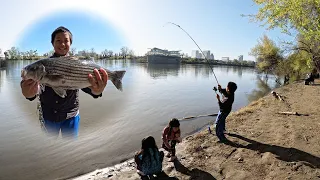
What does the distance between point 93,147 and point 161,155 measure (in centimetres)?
539

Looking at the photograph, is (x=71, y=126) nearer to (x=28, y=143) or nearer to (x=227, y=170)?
(x=227, y=170)

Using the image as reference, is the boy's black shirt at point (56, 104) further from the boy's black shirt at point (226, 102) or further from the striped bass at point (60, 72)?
the boy's black shirt at point (226, 102)

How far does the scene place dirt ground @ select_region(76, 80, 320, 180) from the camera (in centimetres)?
748

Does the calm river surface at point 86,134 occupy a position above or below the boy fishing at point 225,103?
below

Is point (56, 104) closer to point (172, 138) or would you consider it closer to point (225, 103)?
point (172, 138)

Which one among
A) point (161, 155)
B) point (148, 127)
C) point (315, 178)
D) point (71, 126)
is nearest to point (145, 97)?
point (148, 127)

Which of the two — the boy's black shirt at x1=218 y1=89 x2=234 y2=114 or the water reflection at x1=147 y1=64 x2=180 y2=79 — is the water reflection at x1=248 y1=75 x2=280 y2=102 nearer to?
the boy's black shirt at x1=218 y1=89 x2=234 y2=114

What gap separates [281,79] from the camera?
173ft

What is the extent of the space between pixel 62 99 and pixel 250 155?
25.1 feet

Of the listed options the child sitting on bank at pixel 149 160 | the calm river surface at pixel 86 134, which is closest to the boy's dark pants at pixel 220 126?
the child sitting on bank at pixel 149 160

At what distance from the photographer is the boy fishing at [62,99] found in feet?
8.47

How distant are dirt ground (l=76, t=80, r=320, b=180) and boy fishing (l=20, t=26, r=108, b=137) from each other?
17.4 ft

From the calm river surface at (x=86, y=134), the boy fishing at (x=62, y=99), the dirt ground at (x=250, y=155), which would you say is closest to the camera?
the boy fishing at (x=62, y=99)

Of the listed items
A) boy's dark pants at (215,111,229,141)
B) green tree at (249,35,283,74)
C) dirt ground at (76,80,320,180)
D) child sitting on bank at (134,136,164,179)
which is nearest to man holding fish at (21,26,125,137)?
child sitting on bank at (134,136,164,179)
